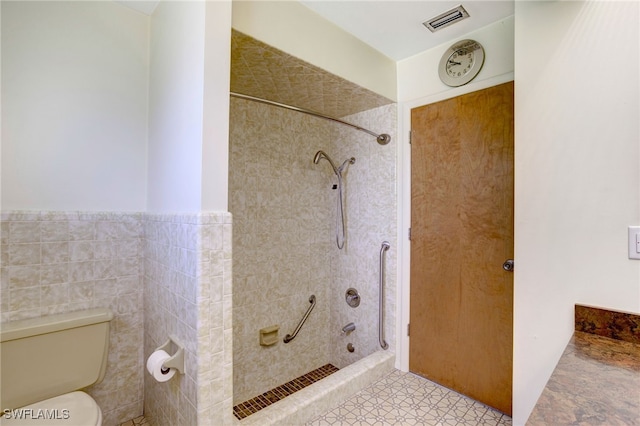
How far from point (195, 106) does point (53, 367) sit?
132 cm

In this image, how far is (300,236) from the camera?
252 centimetres

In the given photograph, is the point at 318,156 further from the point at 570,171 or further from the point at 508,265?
the point at 570,171

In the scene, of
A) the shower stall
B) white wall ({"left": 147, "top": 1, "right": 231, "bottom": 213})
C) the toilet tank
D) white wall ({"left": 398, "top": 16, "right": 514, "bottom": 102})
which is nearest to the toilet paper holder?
the toilet tank

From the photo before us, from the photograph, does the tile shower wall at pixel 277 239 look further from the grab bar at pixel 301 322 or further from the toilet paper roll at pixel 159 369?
the toilet paper roll at pixel 159 369

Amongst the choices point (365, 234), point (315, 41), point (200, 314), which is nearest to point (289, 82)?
point (315, 41)

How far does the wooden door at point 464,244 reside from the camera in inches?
69.1

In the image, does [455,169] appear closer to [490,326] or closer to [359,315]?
[490,326]

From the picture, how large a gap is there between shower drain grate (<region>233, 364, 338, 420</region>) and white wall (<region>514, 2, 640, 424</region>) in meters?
1.49

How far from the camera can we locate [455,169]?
1951 mm

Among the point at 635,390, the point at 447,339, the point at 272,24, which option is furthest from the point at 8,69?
the point at 447,339

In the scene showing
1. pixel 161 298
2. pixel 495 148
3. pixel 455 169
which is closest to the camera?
pixel 161 298

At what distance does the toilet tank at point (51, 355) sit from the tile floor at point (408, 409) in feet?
1.53

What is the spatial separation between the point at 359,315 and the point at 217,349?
4.79 ft

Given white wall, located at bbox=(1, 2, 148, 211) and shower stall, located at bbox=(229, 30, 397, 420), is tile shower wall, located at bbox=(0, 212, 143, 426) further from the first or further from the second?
shower stall, located at bbox=(229, 30, 397, 420)
